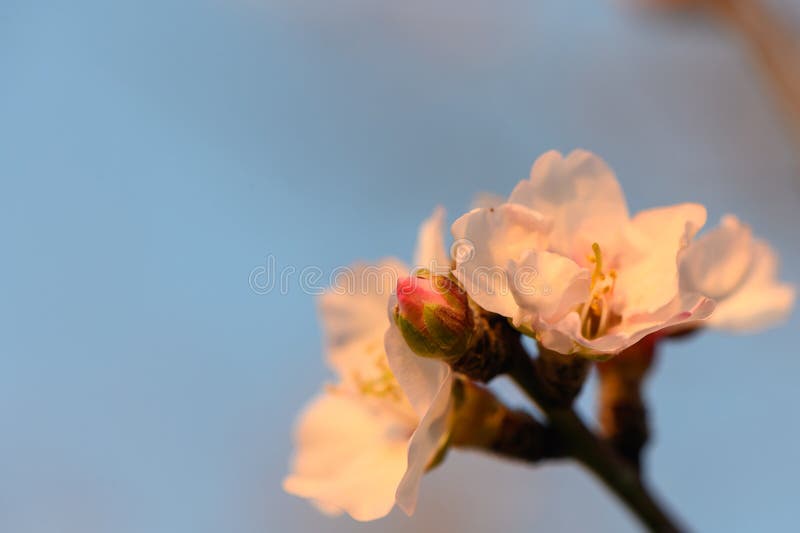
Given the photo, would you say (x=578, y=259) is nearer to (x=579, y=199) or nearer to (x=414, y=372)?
(x=579, y=199)

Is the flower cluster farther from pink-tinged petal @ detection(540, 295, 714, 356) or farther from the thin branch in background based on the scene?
the thin branch in background

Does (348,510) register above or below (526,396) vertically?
below

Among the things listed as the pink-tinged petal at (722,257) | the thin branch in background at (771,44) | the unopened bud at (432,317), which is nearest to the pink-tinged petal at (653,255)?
the pink-tinged petal at (722,257)

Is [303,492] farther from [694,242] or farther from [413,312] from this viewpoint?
[694,242]

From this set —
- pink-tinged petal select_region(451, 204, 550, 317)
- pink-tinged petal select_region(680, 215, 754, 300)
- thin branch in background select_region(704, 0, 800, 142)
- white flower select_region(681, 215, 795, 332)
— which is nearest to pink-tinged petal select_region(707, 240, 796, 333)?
white flower select_region(681, 215, 795, 332)

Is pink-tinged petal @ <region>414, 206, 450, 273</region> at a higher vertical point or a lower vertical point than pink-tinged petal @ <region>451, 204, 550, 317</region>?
higher

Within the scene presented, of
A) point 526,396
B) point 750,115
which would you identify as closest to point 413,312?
point 526,396
